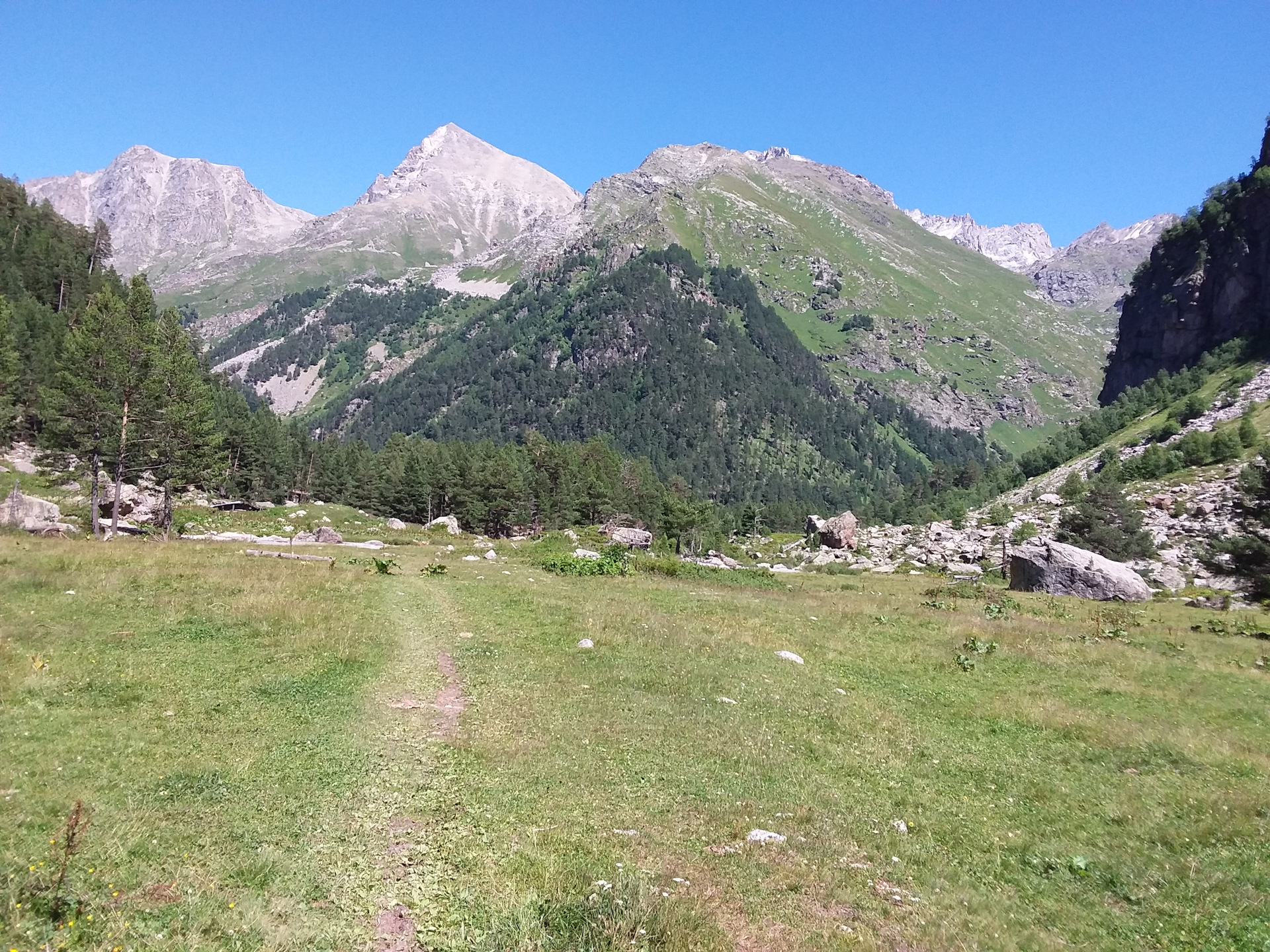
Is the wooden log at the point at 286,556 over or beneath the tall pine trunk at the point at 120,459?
beneath

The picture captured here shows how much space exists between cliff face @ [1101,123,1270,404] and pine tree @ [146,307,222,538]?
18163 centimetres

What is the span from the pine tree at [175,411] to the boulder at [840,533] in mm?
87151

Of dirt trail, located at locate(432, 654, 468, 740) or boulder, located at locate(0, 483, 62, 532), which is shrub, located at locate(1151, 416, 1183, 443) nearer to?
dirt trail, located at locate(432, 654, 468, 740)

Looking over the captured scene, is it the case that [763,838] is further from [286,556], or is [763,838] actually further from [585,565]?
[286,556]

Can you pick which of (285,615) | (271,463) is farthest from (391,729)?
(271,463)

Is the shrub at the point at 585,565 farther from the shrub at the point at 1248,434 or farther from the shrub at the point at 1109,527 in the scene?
the shrub at the point at 1248,434

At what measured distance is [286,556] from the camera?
125 feet

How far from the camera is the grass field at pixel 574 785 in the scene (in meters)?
8.30

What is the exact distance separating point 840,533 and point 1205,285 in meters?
121

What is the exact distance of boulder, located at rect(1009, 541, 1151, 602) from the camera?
1934 inches

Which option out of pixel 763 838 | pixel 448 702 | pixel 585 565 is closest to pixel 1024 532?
pixel 585 565

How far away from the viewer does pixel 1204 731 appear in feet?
61.6

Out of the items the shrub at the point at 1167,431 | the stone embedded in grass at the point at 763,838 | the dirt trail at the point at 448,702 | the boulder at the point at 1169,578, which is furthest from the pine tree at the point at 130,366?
the shrub at the point at 1167,431

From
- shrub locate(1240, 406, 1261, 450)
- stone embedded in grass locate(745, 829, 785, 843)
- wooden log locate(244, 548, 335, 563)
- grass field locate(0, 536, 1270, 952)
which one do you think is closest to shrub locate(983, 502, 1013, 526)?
shrub locate(1240, 406, 1261, 450)
